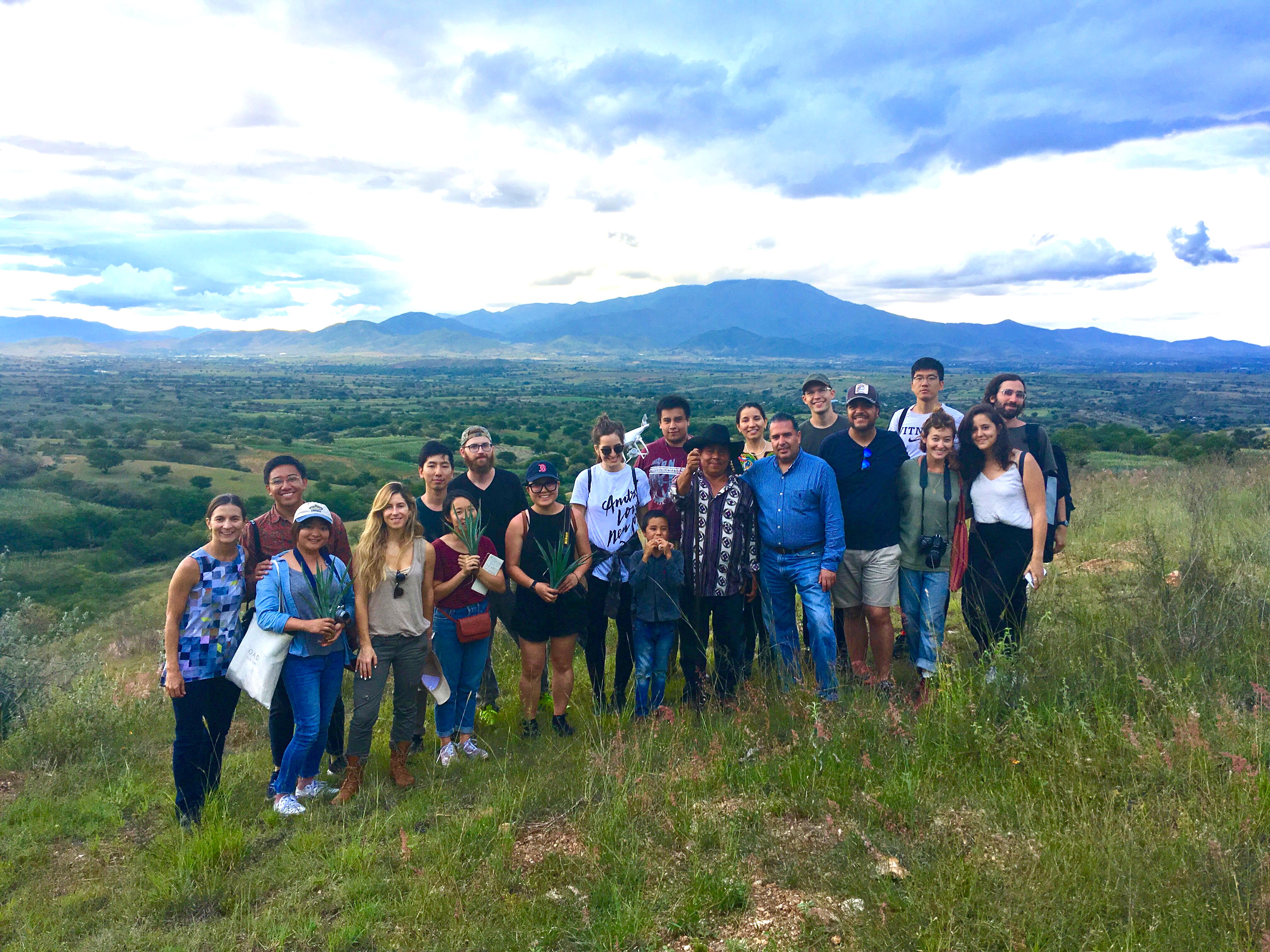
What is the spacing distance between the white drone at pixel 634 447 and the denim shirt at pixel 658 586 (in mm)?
781

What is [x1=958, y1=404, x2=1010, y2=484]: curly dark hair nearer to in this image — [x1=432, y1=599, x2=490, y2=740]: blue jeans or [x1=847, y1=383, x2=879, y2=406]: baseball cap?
[x1=847, y1=383, x2=879, y2=406]: baseball cap

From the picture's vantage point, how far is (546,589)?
15.0ft

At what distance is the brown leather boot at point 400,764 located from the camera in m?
4.33

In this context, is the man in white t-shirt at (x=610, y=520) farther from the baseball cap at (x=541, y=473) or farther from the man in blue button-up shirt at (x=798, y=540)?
the man in blue button-up shirt at (x=798, y=540)

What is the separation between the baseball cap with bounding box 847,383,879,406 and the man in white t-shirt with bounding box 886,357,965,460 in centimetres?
33

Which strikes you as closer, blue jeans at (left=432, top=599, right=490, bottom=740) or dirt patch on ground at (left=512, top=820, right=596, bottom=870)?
dirt patch on ground at (left=512, top=820, right=596, bottom=870)

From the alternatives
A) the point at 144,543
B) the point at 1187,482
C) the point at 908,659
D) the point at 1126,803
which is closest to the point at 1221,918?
the point at 1126,803

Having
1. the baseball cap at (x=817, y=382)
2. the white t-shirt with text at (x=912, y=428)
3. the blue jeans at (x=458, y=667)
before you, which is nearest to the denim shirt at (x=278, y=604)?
the blue jeans at (x=458, y=667)

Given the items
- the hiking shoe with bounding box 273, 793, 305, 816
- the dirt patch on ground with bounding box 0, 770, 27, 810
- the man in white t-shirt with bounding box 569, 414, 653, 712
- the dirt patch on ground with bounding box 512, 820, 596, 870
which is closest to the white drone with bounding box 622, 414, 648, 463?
the man in white t-shirt with bounding box 569, 414, 653, 712

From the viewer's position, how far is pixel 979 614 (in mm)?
4473

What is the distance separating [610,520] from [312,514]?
1.79 metres

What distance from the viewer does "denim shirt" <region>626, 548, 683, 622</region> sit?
15.0 ft

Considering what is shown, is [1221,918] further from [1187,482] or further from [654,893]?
[1187,482]

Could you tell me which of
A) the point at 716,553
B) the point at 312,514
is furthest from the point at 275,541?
the point at 716,553
